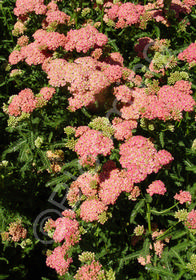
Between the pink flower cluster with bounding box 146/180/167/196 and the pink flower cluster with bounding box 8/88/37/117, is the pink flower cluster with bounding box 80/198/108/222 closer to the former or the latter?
the pink flower cluster with bounding box 146/180/167/196

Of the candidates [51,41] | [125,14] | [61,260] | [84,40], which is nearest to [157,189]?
[61,260]

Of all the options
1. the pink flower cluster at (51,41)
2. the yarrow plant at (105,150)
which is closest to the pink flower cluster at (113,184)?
the yarrow plant at (105,150)

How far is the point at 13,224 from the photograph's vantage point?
3.87 metres

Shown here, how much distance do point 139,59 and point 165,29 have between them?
1234 millimetres

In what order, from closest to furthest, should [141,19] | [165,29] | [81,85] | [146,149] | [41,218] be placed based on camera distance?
[146,149], [81,85], [41,218], [141,19], [165,29]

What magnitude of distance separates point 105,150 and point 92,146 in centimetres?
16

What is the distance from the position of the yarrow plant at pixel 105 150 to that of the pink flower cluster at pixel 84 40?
2 centimetres

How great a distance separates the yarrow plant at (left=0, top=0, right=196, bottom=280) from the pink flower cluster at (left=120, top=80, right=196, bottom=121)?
0.01 m

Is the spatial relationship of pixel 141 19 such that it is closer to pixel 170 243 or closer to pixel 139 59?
pixel 139 59

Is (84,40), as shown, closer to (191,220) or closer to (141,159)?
Answer: (141,159)

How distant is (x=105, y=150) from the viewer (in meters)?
3.36

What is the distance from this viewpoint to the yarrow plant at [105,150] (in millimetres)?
3387

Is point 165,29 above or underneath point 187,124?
above

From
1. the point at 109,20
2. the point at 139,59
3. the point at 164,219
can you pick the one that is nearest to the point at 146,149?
the point at 164,219
